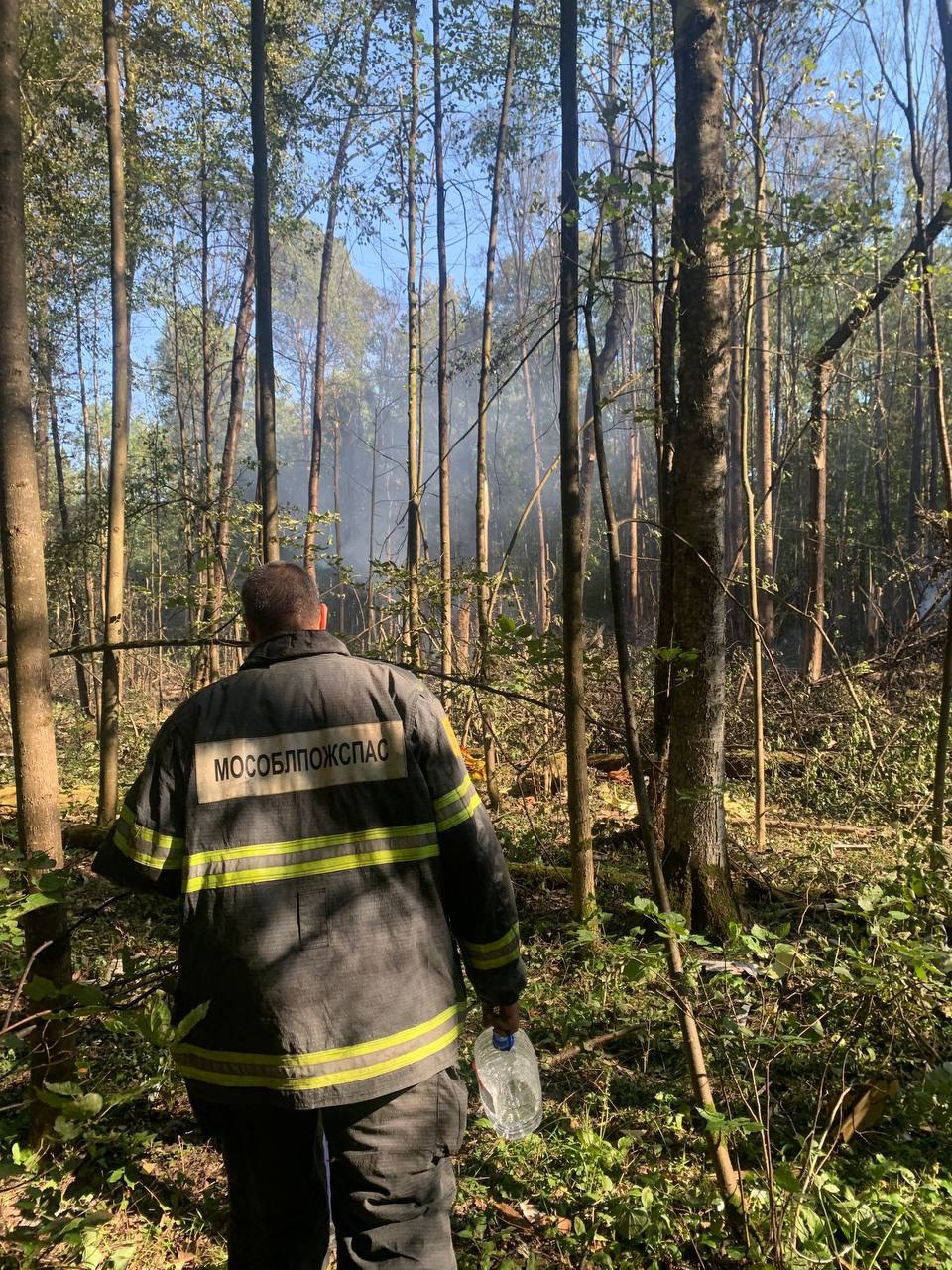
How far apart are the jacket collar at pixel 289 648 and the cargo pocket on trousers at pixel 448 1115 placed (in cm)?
94

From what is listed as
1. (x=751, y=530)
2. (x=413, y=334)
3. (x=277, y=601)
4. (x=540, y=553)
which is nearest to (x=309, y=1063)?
(x=277, y=601)

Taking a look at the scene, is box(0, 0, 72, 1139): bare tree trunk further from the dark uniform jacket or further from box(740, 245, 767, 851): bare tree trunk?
box(740, 245, 767, 851): bare tree trunk

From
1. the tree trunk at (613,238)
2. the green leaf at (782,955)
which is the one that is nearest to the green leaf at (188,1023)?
the green leaf at (782,955)

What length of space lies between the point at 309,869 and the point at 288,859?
0.16 feet

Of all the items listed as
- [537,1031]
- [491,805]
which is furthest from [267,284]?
[537,1031]

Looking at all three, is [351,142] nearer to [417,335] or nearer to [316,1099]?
[417,335]

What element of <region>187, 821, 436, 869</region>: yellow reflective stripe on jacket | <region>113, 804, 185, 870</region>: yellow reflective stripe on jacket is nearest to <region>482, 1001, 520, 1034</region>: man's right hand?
<region>187, 821, 436, 869</region>: yellow reflective stripe on jacket

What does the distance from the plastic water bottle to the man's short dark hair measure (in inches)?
56.3

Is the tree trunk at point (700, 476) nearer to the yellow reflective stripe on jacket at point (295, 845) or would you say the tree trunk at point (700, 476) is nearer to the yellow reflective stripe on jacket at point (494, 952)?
the yellow reflective stripe on jacket at point (494, 952)

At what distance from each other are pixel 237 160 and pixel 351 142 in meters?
2.09

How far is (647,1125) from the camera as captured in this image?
2676mm

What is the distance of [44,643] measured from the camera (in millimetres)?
2326

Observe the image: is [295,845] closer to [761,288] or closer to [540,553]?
[761,288]

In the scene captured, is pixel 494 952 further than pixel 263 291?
No
